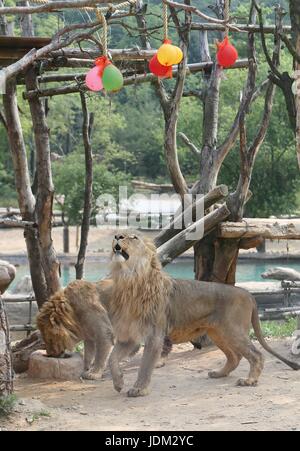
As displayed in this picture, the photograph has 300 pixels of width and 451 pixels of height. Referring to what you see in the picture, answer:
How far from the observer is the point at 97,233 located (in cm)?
3092

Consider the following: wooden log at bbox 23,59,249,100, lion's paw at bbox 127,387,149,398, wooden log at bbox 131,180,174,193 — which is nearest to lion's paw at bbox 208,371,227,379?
lion's paw at bbox 127,387,149,398

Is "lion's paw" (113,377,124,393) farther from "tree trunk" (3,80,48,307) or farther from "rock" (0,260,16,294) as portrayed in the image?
"rock" (0,260,16,294)

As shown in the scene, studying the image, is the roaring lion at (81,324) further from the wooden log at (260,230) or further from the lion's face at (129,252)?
the wooden log at (260,230)

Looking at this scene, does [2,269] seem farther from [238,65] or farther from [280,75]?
[280,75]

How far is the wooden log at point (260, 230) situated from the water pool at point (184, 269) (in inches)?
593

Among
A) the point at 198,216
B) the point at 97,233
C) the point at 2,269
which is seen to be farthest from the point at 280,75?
the point at 97,233

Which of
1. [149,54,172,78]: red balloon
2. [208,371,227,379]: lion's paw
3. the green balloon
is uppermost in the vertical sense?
[149,54,172,78]: red balloon

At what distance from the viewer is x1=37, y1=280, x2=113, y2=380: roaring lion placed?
7.83m

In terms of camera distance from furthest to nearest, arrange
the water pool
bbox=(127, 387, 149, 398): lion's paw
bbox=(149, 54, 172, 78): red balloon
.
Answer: the water pool, bbox=(127, 387, 149, 398): lion's paw, bbox=(149, 54, 172, 78): red balloon

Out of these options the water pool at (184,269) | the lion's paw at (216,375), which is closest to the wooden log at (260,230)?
the lion's paw at (216,375)

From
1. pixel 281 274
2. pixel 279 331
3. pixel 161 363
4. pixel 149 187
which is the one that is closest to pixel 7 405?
pixel 161 363

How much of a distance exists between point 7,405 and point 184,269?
19662 mm

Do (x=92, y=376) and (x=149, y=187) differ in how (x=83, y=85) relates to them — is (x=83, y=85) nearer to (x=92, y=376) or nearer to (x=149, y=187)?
(x=92, y=376)

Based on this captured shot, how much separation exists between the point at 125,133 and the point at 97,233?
13.0 meters
